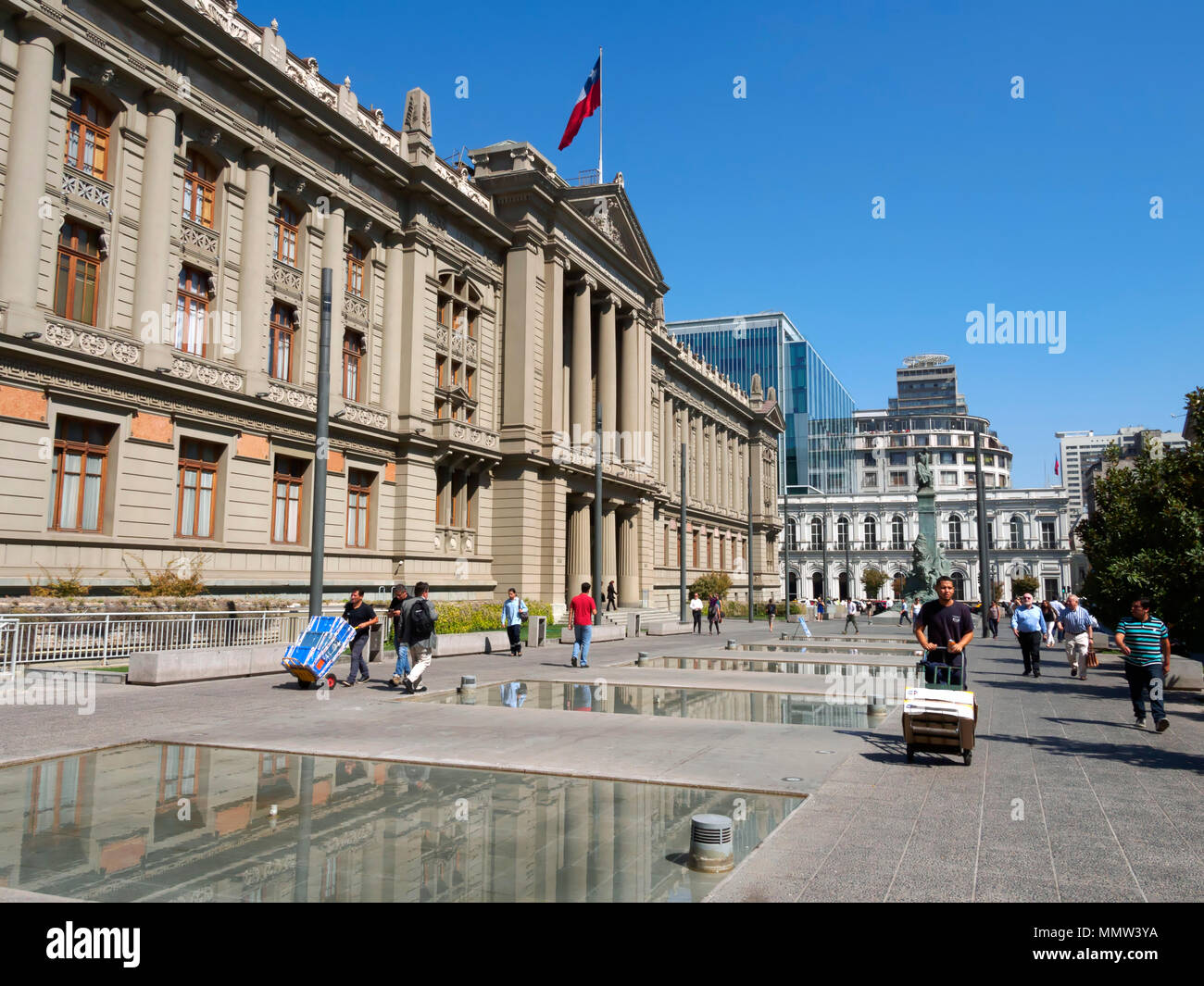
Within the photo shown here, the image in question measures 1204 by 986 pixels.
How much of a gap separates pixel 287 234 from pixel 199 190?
12.4 feet

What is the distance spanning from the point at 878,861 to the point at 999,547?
128 meters

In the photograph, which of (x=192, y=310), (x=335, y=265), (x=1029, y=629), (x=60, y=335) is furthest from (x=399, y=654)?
(x=335, y=265)

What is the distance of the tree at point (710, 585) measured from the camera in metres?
61.9

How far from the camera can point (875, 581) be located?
12156 centimetres

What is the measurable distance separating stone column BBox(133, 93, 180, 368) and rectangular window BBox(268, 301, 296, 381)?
434cm

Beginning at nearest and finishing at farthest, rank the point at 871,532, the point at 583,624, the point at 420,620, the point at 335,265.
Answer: the point at 420,620 → the point at 583,624 → the point at 335,265 → the point at 871,532

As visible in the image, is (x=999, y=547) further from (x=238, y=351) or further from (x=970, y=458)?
(x=238, y=351)

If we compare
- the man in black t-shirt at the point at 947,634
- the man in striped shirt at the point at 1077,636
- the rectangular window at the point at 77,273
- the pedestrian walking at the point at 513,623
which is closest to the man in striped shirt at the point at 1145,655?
the man in black t-shirt at the point at 947,634

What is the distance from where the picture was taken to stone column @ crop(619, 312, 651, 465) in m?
50.7

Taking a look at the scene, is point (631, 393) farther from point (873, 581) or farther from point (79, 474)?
point (873, 581)

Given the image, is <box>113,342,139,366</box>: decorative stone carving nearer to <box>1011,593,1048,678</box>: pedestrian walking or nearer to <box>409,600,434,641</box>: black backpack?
<box>409,600,434,641</box>: black backpack

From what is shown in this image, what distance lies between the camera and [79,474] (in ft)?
72.9

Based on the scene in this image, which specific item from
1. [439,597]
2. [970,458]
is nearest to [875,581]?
[970,458]

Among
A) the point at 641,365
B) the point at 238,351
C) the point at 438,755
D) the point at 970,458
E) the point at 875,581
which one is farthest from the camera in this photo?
the point at 970,458
